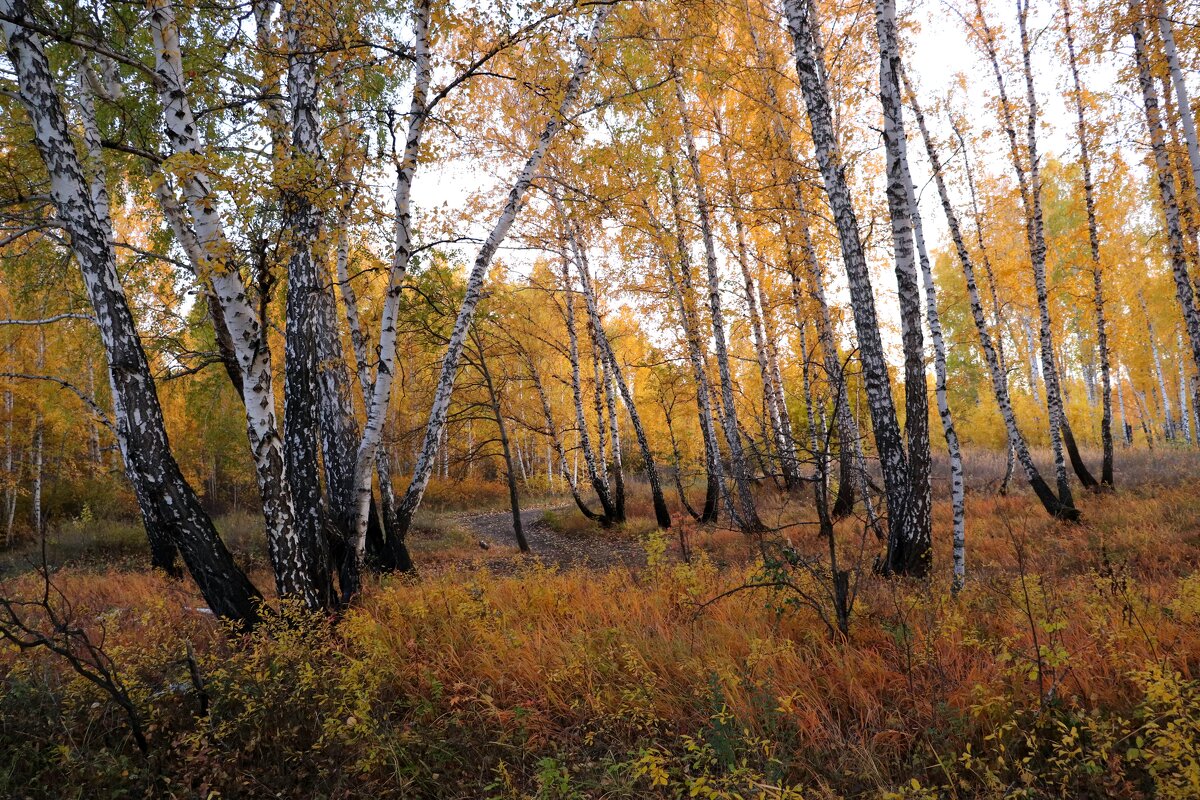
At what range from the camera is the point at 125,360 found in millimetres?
4191

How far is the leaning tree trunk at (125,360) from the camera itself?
3969 mm

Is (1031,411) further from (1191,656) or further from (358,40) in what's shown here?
(358,40)

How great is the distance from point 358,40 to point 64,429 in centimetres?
1811

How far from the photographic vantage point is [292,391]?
496 cm

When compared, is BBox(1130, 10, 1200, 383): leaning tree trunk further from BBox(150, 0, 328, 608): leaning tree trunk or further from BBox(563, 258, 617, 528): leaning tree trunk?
BBox(150, 0, 328, 608): leaning tree trunk

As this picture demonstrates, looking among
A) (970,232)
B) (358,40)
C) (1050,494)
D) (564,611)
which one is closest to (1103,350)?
(1050,494)

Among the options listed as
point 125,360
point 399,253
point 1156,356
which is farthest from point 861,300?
point 1156,356

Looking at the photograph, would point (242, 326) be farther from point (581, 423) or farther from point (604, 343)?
point (581, 423)

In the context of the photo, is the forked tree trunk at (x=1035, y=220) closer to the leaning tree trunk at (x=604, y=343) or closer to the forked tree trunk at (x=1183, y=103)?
the forked tree trunk at (x=1183, y=103)

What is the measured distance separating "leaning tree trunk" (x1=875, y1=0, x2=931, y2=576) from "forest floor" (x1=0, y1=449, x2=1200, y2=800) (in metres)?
0.43

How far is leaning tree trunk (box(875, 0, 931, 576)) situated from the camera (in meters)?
4.97

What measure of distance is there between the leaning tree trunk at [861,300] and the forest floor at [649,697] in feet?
2.80

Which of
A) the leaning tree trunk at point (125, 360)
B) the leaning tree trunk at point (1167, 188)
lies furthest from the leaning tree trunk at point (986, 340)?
the leaning tree trunk at point (125, 360)

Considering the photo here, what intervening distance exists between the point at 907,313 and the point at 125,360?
22.5ft
